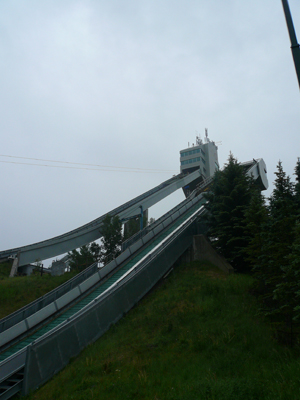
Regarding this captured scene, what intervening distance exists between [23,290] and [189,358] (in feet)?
41.6

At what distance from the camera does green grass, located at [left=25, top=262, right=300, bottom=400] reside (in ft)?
25.6

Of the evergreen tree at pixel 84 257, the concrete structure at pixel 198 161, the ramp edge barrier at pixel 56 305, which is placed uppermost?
the concrete structure at pixel 198 161

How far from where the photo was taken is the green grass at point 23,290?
1722 centimetres

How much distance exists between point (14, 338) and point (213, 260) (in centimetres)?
1393

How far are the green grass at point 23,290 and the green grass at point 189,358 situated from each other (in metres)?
6.25

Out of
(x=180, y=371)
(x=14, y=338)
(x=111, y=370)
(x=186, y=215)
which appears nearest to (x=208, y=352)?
(x=180, y=371)

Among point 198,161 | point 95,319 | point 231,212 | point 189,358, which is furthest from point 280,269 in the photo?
point 198,161

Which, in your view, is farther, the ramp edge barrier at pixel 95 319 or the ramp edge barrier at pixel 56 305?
the ramp edge barrier at pixel 56 305

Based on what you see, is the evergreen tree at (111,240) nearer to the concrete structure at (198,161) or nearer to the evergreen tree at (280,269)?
the evergreen tree at (280,269)

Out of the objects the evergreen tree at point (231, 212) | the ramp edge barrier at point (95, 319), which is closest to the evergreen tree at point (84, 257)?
the ramp edge barrier at point (95, 319)

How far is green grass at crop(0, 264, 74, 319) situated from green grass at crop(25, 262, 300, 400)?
625cm

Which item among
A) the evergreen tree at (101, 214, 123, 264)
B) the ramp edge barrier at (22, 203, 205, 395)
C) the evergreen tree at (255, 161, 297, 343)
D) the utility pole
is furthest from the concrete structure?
the utility pole

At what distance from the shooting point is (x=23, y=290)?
62.0ft

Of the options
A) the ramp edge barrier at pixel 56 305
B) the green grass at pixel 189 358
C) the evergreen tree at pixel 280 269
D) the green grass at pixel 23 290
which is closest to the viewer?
the green grass at pixel 189 358
